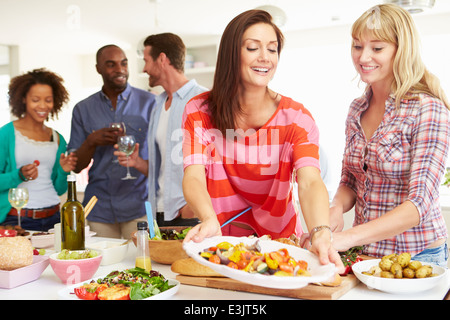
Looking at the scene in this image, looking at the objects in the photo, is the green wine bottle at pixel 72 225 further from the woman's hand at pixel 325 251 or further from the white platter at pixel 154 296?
the woman's hand at pixel 325 251

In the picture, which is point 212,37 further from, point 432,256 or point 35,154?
point 432,256

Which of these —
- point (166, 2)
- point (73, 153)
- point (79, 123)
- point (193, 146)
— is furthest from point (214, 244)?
point (166, 2)

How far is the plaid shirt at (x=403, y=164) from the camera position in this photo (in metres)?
1.39

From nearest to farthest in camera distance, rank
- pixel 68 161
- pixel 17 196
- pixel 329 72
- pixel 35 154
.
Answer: pixel 17 196 → pixel 68 161 → pixel 35 154 → pixel 329 72

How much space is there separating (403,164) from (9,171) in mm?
2127

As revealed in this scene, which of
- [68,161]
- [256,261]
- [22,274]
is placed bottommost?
[22,274]

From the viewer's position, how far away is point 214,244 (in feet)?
3.87

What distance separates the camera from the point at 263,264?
99 centimetres

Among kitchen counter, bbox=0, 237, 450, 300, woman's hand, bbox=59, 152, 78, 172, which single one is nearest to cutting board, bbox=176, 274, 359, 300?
kitchen counter, bbox=0, 237, 450, 300

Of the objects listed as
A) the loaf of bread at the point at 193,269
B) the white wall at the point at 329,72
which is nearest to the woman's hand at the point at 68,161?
the loaf of bread at the point at 193,269

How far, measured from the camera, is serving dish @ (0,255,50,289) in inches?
48.6

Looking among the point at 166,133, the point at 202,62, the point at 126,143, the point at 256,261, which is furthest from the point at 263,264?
the point at 202,62

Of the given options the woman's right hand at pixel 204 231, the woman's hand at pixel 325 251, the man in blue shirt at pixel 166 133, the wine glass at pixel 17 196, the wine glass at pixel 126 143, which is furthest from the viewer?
the man in blue shirt at pixel 166 133

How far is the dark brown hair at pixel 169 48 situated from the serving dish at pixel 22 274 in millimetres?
1750
